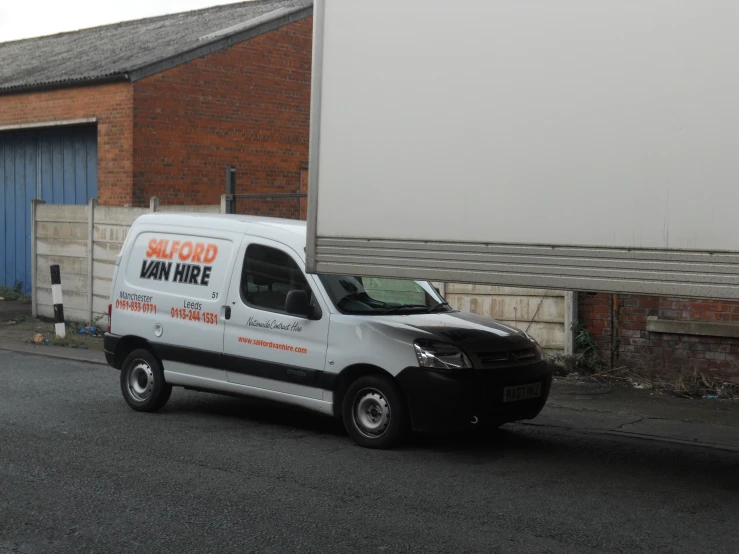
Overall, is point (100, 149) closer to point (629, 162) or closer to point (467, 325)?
point (467, 325)

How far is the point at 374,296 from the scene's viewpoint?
28.6 ft

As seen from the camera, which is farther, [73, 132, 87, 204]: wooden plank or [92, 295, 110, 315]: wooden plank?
[73, 132, 87, 204]: wooden plank

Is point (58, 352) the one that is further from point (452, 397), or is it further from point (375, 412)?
point (452, 397)

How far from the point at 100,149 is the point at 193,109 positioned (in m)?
1.95

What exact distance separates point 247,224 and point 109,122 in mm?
10681

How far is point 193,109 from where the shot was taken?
19578 millimetres

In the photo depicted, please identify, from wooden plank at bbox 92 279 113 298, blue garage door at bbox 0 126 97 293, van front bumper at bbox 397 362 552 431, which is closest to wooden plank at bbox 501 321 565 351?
van front bumper at bbox 397 362 552 431

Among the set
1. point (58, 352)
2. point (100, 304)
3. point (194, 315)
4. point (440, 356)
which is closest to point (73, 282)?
point (100, 304)

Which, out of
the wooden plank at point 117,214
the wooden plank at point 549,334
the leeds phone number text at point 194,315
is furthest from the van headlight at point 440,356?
the wooden plank at point 117,214

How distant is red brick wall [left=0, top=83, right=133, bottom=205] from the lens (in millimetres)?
18516

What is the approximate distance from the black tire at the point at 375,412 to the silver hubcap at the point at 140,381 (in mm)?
2283

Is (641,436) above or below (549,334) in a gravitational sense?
below

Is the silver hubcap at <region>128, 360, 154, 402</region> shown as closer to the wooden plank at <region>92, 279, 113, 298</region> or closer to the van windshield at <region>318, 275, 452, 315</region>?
the van windshield at <region>318, 275, 452, 315</region>

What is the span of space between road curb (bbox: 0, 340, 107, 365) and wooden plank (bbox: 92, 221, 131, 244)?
6.62 ft
